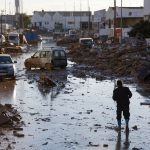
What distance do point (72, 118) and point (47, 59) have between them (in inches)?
1036

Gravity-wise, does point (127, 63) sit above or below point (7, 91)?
above

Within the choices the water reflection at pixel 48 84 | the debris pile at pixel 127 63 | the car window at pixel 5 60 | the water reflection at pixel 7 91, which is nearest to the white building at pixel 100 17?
the debris pile at pixel 127 63

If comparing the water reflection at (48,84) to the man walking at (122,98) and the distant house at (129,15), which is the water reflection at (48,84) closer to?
the man walking at (122,98)

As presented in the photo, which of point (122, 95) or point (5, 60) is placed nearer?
point (122, 95)

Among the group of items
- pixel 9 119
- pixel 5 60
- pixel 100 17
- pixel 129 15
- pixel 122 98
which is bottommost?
pixel 9 119

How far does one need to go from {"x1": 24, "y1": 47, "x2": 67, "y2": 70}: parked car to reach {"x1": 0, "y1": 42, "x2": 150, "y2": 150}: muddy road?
12182 mm

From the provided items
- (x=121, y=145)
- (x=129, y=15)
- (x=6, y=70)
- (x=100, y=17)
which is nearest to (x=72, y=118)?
(x=121, y=145)

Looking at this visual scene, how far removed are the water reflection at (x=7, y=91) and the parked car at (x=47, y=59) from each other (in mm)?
9959

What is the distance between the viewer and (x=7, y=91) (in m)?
29.2

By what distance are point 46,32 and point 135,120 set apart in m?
164

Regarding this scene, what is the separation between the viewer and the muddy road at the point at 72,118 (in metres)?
15.0

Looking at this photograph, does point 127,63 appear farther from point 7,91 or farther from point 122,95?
point 122,95

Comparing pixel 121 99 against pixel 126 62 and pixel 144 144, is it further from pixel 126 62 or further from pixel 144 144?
pixel 126 62

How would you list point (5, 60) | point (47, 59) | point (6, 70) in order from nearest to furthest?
point (6, 70)
point (5, 60)
point (47, 59)
